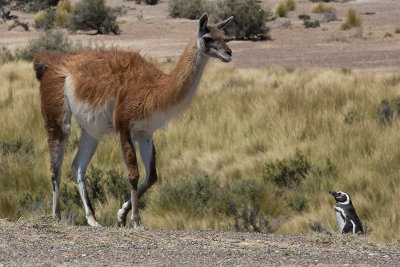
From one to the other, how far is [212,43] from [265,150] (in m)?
4.91

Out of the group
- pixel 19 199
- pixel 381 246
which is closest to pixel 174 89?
pixel 381 246

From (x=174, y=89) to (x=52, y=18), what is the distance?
33906 mm

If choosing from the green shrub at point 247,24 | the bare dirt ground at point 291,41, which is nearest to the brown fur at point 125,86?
the bare dirt ground at point 291,41

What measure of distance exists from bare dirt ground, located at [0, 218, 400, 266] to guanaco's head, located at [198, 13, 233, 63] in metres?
1.71

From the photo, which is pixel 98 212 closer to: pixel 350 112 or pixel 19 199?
pixel 19 199

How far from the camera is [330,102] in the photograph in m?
15.0

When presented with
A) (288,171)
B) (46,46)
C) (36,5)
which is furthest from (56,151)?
(36,5)

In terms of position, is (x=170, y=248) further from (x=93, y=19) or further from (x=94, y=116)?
(x=93, y=19)

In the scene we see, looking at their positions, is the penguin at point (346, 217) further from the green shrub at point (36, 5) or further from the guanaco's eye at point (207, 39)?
the green shrub at point (36, 5)

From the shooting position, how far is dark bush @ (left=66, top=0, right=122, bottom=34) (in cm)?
3497

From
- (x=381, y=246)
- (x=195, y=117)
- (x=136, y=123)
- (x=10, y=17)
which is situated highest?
(x=136, y=123)

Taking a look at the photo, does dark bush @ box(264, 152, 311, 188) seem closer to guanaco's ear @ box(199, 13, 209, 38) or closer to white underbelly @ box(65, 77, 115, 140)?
white underbelly @ box(65, 77, 115, 140)

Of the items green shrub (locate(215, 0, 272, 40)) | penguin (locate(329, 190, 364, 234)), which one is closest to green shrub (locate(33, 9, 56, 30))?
green shrub (locate(215, 0, 272, 40))

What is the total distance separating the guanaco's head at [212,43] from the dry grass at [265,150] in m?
2.40
